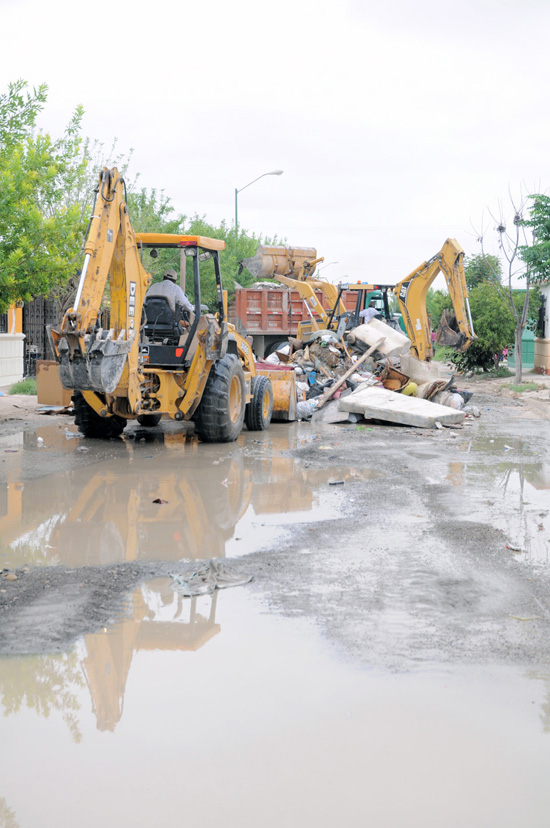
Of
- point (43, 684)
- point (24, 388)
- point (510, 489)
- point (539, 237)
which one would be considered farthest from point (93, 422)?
point (539, 237)

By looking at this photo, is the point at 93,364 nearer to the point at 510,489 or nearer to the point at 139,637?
the point at 510,489

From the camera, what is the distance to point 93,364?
966cm

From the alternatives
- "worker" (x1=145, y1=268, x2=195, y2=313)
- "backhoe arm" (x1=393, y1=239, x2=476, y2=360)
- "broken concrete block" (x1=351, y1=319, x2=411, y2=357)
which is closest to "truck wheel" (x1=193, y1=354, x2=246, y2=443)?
"worker" (x1=145, y1=268, x2=195, y2=313)

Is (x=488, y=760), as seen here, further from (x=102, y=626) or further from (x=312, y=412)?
(x=312, y=412)

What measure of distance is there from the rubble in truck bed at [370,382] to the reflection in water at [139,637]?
9.31 m

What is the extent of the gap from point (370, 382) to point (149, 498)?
9343 millimetres

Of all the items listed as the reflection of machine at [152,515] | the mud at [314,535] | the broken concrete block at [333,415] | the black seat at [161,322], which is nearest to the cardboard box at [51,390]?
the mud at [314,535]

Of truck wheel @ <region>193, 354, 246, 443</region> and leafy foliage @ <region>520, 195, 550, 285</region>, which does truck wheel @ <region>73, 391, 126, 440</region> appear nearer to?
truck wheel @ <region>193, 354, 246, 443</region>

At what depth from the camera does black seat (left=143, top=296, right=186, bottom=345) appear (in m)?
11.5

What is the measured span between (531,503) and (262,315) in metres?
15.4

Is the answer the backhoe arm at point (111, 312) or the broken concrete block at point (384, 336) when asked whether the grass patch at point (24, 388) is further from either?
the backhoe arm at point (111, 312)

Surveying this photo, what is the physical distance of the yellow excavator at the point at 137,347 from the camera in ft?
32.0

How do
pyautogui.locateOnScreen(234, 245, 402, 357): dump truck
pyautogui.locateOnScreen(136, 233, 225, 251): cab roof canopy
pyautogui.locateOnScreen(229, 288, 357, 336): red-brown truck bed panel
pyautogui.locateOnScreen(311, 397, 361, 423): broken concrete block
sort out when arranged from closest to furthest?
pyautogui.locateOnScreen(136, 233, 225, 251): cab roof canopy, pyautogui.locateOnScreen(311, 397, 361, 423): broken concrete block, pyautogui.locateOnScreen(234, 245, 402, 357): dump truck, pyautogui.locateOnScreen(229, 288, 357, 336): red-brown truck bed panel

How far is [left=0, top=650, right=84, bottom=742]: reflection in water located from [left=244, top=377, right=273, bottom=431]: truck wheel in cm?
919
